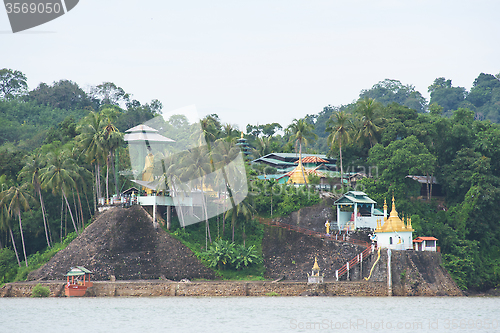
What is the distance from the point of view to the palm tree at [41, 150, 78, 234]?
53.2 metres

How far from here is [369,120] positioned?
62.2 metres

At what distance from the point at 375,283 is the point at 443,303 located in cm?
510

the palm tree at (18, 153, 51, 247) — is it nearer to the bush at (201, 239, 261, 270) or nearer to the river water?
the river water

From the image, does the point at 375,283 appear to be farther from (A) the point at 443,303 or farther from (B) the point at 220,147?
(B) the point at 220,147

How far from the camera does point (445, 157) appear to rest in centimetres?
6134

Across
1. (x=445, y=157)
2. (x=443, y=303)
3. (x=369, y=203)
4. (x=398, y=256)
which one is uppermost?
(x=445, y=157)

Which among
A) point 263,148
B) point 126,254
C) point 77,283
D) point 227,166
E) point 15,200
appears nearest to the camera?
point 77,283

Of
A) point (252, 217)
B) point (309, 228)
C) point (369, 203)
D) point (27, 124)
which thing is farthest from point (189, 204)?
point (27, 124)

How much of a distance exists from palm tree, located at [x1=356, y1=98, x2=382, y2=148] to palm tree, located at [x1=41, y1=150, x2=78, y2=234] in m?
28.1

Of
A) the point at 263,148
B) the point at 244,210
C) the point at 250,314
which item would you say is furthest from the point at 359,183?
the point at 263,148

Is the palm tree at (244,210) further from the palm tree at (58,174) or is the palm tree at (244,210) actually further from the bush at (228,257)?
the palm tree at (58,174)

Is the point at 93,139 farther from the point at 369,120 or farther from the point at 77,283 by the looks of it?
the point at 369,120

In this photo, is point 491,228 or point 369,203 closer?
point 369,203

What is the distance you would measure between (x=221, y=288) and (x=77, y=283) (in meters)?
10.5
